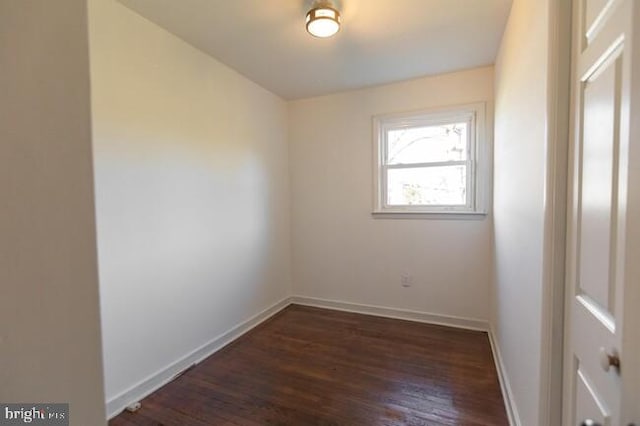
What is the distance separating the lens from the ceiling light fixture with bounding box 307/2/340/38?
182cm

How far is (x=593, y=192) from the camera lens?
2.80 feet

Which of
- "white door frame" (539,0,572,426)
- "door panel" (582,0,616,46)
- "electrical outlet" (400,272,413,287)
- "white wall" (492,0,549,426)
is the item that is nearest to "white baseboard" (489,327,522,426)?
"white wall" (492,0,549,426)

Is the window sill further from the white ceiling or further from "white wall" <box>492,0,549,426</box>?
the white ceiling

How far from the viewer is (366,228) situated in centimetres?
337

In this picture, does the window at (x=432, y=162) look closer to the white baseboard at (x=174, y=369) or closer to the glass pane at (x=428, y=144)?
the glass pane at (x=428, y=144)

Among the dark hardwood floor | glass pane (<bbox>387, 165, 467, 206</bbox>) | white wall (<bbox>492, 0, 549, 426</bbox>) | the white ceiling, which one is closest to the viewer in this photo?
white wall (<bbox>492, 0, 549, 426</bbox>)

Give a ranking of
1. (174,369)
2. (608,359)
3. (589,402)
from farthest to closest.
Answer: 1. (174,369)
2. (589,402)
3. (608,359)

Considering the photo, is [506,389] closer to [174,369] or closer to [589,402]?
[589,402]

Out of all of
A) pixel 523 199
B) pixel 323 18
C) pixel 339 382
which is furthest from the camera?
pixel 339 382

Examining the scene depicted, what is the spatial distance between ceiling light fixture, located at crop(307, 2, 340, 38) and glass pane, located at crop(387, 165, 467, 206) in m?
1.71

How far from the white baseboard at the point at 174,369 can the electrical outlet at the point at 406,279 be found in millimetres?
1545
